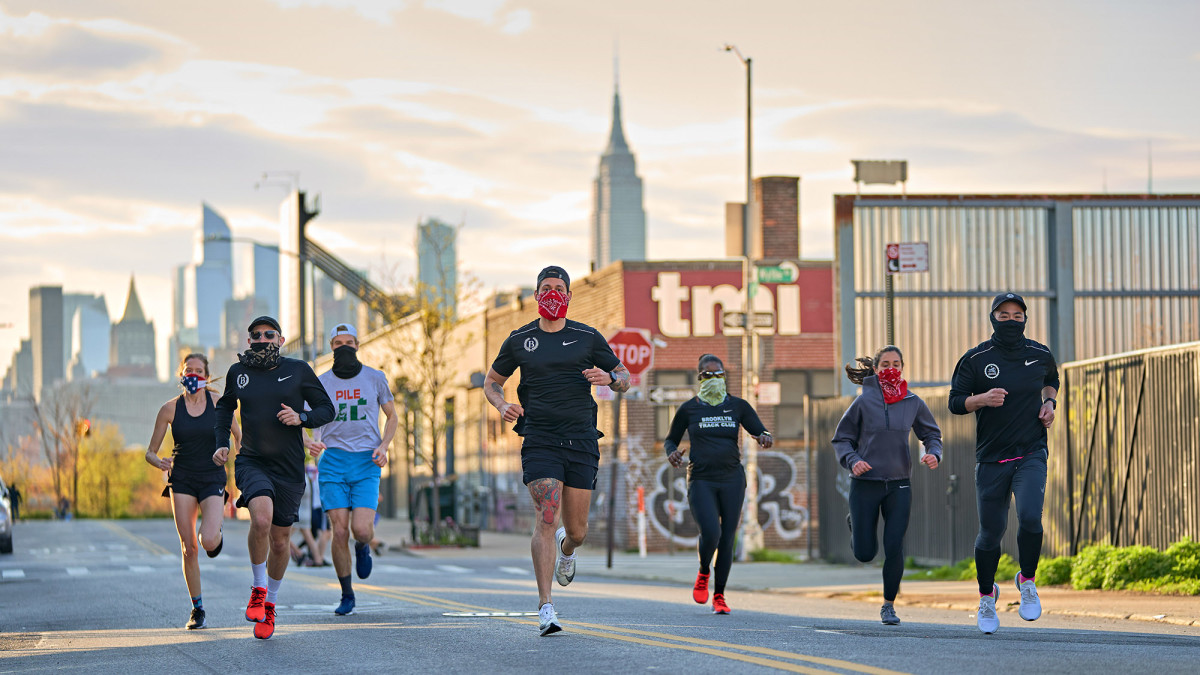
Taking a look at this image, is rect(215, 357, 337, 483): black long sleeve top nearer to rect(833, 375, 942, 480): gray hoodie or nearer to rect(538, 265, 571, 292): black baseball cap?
rect(538, 265, 571, 292): black baseball cap

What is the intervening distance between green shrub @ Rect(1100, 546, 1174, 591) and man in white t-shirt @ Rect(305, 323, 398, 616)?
736cm

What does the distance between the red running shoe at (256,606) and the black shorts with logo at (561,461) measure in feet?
6.95

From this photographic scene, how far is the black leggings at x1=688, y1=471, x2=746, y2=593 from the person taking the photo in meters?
12.9

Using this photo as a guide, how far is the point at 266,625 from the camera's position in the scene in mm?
10703

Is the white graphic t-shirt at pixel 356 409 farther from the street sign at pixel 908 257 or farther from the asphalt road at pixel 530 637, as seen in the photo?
the street sign at pixel 908 257

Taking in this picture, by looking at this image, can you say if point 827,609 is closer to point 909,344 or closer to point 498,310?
point 909,344

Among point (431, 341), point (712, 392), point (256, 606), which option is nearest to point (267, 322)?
point (256, 606)

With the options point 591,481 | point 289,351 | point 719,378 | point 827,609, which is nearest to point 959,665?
point 591,481

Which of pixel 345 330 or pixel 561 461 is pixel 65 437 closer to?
pixel 345 330

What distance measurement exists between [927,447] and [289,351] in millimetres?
73500

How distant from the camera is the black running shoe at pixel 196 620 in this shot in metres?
12.0

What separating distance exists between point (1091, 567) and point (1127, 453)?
1256 mm

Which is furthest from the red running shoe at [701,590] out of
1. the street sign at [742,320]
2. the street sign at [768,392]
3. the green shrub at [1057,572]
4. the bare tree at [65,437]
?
the bare tree at [65,437]

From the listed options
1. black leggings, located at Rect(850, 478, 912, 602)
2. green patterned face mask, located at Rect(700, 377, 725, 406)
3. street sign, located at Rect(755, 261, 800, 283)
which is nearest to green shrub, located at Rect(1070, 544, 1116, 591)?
black leggings, located at Rect(850, 478, 912, 602)
